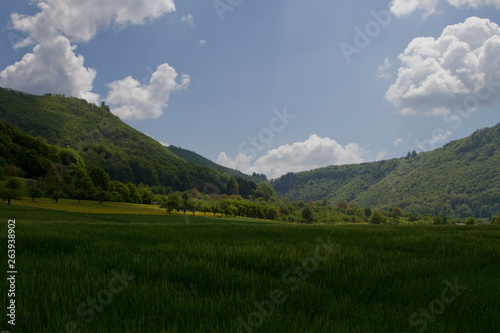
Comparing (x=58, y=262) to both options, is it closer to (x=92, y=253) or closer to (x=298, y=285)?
(x=92, y=253)

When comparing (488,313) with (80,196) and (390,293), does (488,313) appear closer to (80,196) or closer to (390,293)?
(390,293)

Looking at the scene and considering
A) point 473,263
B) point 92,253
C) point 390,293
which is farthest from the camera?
point 473,263

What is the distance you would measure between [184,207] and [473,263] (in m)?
89.1

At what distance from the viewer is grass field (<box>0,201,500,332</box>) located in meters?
3.38

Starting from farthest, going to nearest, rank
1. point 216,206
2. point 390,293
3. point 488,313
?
point 216,206 < point 390,293 < point 488,313

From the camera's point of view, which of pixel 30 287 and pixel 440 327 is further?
pixel 30 287

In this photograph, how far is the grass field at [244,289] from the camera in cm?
338

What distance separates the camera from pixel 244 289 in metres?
4.49

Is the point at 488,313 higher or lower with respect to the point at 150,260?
lower

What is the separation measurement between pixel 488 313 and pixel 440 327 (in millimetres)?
1178

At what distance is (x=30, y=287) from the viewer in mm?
4117

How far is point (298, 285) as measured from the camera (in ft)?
15.3

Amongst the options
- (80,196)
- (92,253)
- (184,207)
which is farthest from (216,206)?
(92,253)

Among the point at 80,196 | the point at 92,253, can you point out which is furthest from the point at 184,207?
the point at 92,253
